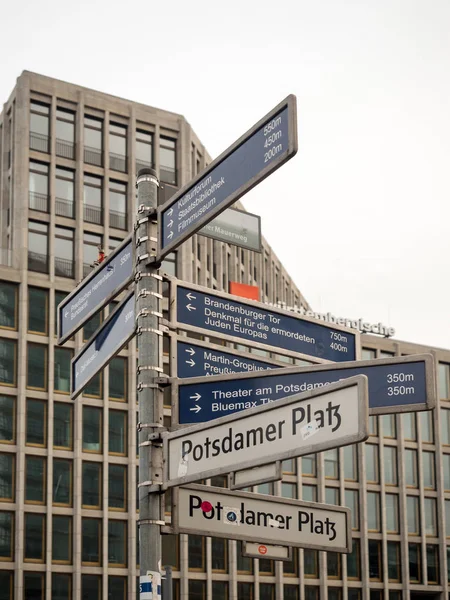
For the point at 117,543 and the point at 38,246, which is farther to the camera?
the point at 38,246

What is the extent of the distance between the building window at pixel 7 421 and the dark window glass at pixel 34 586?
6824 mm

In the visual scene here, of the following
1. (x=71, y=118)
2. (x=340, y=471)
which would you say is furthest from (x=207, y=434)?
(x=340, y=471)

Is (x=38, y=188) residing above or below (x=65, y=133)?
below

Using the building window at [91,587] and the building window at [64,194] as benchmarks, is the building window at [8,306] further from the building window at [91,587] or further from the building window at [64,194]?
the building window at [91,587]

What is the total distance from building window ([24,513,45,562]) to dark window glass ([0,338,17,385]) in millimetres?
6950

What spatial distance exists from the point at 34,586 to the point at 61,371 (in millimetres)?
11146

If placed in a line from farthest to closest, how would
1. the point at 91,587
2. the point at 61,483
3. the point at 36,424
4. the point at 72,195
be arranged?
the point at 72,195, the point at 36,424, the point at 61,483, the point at 91,587

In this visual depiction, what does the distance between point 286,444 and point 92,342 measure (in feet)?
9.19

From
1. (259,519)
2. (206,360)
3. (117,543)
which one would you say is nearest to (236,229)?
(206,360)

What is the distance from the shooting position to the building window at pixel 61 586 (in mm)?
57719

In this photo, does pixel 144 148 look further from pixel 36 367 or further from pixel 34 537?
pixel 34 537

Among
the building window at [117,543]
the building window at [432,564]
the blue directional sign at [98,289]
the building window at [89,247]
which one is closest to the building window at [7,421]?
the building window at [89,247]

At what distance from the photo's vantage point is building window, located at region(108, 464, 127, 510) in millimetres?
60259

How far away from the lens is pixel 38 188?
61375mm
